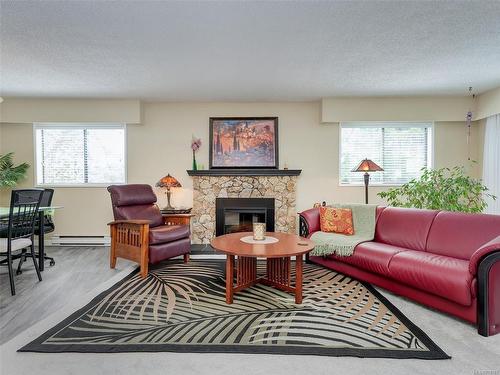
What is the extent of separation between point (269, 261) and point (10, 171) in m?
4.48

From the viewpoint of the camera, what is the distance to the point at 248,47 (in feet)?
9.14

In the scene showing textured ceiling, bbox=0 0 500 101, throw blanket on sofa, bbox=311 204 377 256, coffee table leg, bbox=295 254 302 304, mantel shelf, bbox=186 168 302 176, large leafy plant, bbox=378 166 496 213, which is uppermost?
textured ceiling, bbox=0 0 500 101

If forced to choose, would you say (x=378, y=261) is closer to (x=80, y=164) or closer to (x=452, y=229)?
(x=452, y=229)

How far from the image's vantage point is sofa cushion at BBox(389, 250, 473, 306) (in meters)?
2.01

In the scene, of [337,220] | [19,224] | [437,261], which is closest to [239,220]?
[337,220]

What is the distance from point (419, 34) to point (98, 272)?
14.0 feet

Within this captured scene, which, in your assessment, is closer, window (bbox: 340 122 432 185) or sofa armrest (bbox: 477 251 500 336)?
sofa armrest (bbox: 477 251 500 336)

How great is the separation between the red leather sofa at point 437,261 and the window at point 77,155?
359cm

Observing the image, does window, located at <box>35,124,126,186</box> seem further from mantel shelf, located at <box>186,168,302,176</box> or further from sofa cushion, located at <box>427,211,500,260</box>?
sofa cushion, located at <box>427,211,500,260</box>

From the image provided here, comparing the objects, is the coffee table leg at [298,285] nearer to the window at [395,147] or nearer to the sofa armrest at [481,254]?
the sofa armrest at [481,254]

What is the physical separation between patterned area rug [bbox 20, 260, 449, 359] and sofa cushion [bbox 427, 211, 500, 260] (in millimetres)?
799

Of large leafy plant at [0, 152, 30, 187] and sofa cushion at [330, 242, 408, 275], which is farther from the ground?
large leafy plant at [0, 152, 30, 187]

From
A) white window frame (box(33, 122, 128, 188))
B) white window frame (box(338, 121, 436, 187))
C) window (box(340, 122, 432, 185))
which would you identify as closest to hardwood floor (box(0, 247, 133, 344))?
white window frame (box(33, 122, 128, 188))

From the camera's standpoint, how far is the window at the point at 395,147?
4.77m
